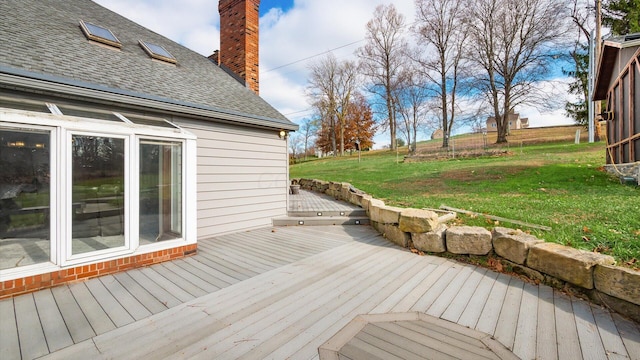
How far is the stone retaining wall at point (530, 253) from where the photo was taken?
2492 mm

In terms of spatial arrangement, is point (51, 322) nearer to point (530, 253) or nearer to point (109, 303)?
point (109, 303)

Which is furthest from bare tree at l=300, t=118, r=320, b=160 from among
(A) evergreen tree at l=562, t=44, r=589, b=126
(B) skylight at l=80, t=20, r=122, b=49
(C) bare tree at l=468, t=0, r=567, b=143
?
(B) skylight at l=80, t=20, r=122, b=49

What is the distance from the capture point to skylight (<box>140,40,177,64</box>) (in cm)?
611

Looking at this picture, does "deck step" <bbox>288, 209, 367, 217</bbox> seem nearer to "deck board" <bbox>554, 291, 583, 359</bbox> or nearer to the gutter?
the gutter

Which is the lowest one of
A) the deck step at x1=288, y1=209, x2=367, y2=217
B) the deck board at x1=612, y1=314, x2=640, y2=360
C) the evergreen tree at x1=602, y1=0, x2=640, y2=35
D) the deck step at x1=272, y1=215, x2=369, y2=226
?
the deck board at x1=612, y1=314, x2=640, y2=360

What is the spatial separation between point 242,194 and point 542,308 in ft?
17.4

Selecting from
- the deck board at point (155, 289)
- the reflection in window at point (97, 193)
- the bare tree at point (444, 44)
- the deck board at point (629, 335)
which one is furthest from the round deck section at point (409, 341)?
Answer: the bare tree at point (444, 44)

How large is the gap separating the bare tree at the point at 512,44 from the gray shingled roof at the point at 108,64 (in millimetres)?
19556

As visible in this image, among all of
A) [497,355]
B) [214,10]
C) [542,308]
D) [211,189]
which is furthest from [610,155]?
[214,10]

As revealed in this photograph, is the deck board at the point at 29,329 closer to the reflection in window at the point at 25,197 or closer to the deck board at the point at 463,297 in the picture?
the reflection in window at the point at 25,197

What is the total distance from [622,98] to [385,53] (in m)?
18.9

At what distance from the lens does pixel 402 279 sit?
337cm

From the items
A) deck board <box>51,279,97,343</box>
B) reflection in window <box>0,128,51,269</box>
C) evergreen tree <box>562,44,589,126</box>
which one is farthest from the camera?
evergreen tree <box>562,44,589,126</box>

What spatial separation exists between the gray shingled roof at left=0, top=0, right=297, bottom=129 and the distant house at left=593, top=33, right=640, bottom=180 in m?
8.69
